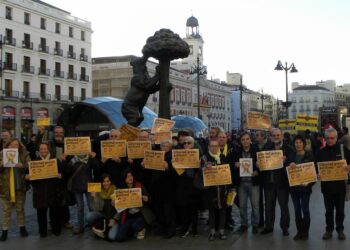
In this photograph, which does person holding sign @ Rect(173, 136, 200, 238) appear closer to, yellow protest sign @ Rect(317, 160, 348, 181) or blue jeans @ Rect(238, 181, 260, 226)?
blue jeans @ Rect(238, 181, 260, 226)

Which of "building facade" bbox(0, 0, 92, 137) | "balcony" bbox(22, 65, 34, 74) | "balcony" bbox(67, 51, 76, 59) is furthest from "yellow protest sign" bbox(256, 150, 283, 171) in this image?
"balcony" bbox(67, 51, 76, 59)

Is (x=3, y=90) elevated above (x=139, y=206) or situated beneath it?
elevated above

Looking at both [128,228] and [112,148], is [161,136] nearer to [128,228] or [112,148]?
[112,148]

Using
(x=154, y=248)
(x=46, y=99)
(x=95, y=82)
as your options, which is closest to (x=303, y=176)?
(x=154, y=248)

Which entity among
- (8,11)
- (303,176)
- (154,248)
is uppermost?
(8,11)

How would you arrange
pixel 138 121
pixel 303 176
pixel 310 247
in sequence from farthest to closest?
pixel 138 121 < pixel 303 176 < pixel 310 247

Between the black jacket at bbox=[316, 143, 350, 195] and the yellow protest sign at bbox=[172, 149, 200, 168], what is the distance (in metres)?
2.01

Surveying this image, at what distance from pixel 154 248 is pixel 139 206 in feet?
2.81

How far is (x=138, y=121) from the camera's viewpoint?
11.3 meters

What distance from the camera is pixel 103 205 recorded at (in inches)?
322

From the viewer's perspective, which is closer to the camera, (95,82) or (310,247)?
(310,247)

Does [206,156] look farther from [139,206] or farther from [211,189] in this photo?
[139,206]

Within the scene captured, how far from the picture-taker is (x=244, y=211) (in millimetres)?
8383

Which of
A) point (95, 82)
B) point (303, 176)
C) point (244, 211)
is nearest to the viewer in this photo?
point (303, 176)
